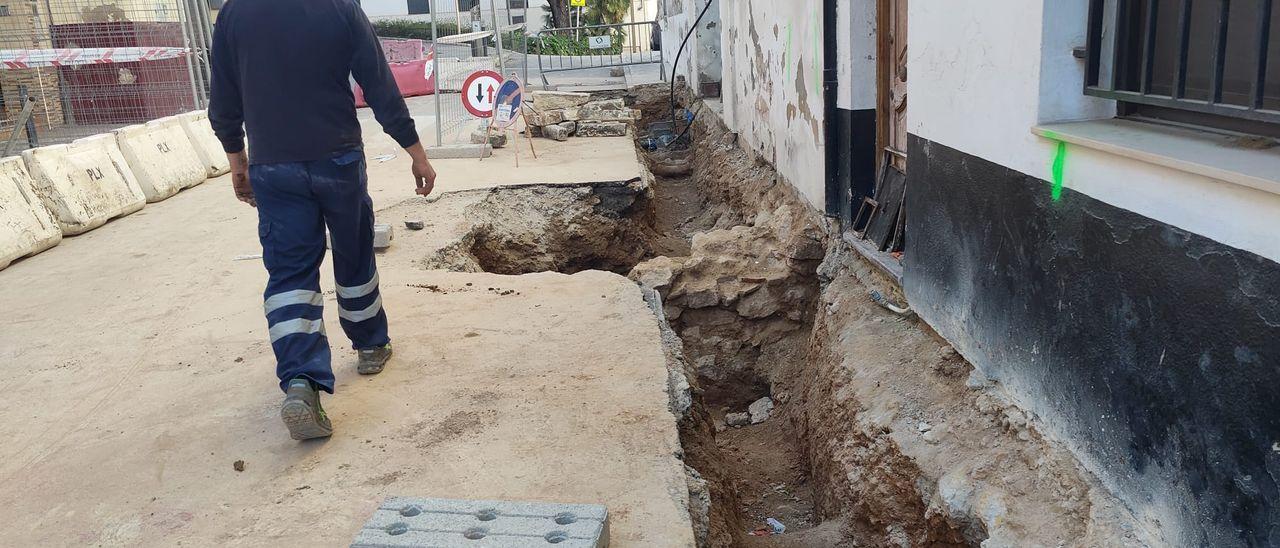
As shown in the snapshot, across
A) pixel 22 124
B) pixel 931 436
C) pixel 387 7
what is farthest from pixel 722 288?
pixel 387 7

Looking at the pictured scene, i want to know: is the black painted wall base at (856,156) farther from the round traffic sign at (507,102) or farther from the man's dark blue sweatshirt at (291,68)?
the round traffic sign at (507,102)

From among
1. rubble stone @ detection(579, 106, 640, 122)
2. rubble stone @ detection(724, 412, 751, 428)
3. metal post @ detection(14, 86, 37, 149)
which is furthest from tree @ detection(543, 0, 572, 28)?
rubble stone @ detection(724, 412, 751, 428)

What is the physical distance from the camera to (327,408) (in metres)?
4.01

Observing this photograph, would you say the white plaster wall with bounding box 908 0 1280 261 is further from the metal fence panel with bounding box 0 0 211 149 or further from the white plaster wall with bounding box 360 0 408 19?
the white plaster wall with bounding box 360 0 408 19

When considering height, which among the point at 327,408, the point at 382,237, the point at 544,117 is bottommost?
the point at 327,408

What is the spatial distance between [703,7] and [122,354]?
11.0m

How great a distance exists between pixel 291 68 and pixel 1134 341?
3.15 m

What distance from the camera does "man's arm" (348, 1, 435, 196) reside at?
3.92 m

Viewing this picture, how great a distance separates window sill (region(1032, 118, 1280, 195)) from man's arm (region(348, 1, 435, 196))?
2453mm

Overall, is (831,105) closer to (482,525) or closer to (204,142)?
(482,525)

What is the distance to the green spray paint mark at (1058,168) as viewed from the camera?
3.08 metres

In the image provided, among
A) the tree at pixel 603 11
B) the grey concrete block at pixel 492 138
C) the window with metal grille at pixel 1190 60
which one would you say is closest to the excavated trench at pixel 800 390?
the window with metal grille at pixel 1190 60

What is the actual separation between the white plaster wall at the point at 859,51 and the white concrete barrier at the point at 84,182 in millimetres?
6438

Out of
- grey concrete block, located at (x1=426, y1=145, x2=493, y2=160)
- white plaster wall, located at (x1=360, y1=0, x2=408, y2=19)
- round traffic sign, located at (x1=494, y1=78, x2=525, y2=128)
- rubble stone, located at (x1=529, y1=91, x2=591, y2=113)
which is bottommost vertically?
grey concrete block, located at (x1=426, y1=145, x2=493, y2=160)
